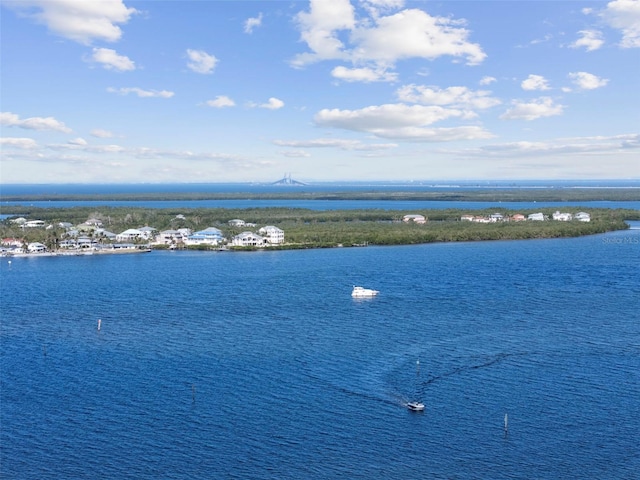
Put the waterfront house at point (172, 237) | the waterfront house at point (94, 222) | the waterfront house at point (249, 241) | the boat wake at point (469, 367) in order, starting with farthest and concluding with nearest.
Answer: the waterfront house at point (94, 222) < the waterfront house at point (172, 237) < the waterfront house at point (249, 241) < the boat wake at point (469, 367)

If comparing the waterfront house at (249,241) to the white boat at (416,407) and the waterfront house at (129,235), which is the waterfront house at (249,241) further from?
the white boat at (416,407)

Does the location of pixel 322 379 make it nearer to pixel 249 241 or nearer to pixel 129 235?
pixel 249 241

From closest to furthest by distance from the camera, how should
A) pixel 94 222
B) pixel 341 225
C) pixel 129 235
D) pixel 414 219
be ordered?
pixel 129 235 < pixel 94 222 < pixel 341 225 < pixel 414 219

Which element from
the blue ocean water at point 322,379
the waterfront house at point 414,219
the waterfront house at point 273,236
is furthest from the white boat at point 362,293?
the waterfront house at point 414,219

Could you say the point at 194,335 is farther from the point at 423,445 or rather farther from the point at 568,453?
the point at 568,453

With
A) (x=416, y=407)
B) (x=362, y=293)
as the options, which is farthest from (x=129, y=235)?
(x=416, y=407)
